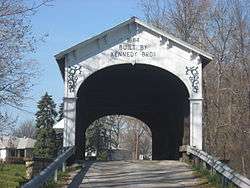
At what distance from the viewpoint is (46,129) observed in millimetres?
57375

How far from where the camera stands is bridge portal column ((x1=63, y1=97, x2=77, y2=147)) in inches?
786

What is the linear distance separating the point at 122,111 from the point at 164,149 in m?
3.13

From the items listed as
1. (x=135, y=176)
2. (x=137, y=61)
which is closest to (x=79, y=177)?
(x=135, y=176)

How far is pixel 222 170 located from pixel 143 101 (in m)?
17.1

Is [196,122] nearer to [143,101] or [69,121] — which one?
[69,121]

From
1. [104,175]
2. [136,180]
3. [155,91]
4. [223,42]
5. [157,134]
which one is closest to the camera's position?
[136,180]

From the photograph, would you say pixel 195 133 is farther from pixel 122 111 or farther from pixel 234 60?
pixel 234 60

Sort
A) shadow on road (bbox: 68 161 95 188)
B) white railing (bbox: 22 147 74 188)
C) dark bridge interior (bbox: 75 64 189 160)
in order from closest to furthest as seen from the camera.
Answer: white railing (bbox: 22 147 74 188)
shadow on road (bbox: 68 161 95 188)
dark bridge interior (bbox: 75 64 189 160)

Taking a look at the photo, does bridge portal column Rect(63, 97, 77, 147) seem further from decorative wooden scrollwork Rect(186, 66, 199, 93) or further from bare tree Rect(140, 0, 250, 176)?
bare tree Rect(140, 0, 250, 176)

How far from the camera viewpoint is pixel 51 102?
208ft

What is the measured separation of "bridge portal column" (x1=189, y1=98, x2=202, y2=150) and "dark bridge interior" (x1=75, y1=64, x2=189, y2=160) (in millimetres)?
847

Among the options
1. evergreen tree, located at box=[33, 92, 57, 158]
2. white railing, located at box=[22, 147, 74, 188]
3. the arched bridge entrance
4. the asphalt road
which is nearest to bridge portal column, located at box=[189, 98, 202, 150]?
the arched bridge entrance

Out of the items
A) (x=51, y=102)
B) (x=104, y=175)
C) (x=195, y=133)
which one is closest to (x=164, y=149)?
(x=195, y=133)

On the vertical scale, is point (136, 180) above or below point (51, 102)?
below
